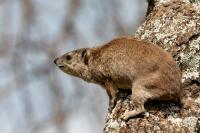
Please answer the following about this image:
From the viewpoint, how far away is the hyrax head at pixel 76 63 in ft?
26.0

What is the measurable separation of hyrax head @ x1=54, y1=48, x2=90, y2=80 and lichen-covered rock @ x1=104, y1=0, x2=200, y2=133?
114cm

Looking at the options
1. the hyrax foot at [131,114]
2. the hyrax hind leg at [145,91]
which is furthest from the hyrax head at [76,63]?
the hyrax foot at [131,114]

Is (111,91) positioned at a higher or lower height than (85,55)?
lower

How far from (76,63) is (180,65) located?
6.90 feet

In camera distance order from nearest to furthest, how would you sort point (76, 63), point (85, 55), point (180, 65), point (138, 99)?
point (138, 99), point (180, 65), point (85, 55), point (76, 63)

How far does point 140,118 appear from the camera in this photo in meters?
5.80

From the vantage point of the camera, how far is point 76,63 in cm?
819

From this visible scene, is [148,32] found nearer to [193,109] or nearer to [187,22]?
[187,22]

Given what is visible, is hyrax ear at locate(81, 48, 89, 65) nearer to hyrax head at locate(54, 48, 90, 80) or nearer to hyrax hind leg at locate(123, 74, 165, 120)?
hyrax head at locate(54, 48, 90, 80)

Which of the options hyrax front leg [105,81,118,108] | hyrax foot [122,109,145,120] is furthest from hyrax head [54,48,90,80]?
hyrax foot [122,109,145,120]

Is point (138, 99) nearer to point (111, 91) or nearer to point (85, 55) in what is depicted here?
point (111, 91)

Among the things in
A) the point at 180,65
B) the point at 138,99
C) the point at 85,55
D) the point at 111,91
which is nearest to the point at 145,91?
the point at 138,99

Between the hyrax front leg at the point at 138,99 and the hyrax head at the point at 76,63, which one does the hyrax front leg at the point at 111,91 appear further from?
the hyrax head at the point at 76,63

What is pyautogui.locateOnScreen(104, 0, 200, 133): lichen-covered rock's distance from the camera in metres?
5.71
